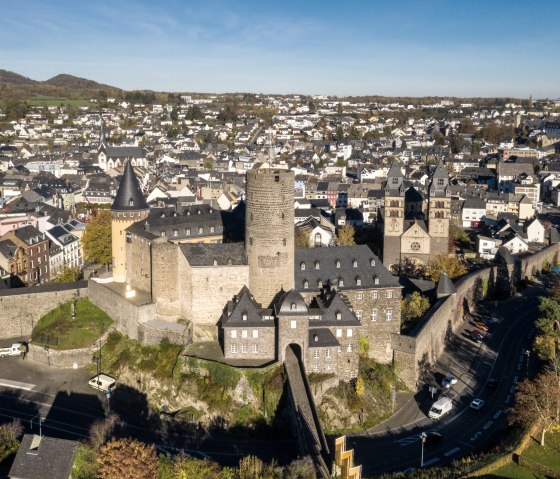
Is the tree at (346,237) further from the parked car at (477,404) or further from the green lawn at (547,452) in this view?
the green lawn at (547,452)

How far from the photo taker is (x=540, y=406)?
110 ft

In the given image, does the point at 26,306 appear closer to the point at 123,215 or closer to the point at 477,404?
the point at 123,215

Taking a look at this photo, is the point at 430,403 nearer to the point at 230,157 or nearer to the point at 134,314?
the point at 134,314

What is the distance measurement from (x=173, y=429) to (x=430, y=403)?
15.3 meters

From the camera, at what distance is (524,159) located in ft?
416

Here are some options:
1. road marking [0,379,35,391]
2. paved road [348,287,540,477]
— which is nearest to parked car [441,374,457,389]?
paved road [348,287,540,477]

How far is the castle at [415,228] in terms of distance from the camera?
62125 millimetres

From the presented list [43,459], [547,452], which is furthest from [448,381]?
[43,459]

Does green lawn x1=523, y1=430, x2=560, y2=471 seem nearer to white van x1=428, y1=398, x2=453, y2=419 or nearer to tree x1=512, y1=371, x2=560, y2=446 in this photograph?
tree x1=512, y1=371, x2=560, y2=446

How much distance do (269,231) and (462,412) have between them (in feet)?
51.2

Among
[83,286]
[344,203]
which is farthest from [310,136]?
[83,286]

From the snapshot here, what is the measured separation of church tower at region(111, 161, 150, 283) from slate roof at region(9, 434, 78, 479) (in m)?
20.9

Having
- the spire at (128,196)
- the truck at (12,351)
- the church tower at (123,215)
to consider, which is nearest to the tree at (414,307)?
the church tower at (123,215)

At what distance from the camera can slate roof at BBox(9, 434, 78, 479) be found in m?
27.5
